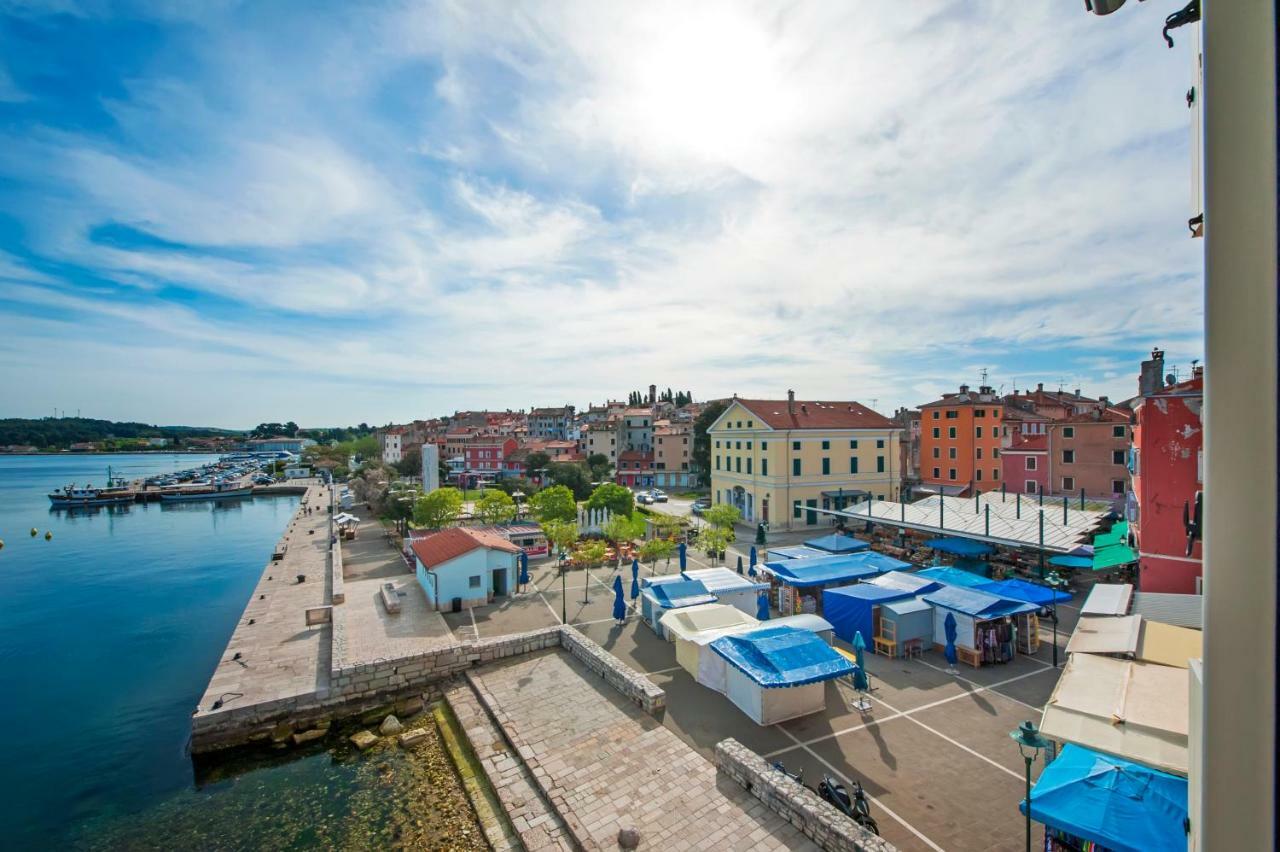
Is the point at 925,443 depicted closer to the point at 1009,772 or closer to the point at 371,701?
the point at 1009,772

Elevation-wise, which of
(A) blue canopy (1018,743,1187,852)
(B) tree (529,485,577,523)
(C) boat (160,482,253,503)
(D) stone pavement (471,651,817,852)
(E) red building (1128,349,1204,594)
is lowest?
(C) boat (160,482,253,503)

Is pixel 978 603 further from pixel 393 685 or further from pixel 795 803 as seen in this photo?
pixel 393 685

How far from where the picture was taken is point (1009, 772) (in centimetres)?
985

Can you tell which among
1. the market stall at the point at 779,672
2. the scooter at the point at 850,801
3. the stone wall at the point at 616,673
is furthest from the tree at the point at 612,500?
the scooter at the point at 850,801

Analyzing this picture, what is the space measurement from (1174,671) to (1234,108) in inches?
386

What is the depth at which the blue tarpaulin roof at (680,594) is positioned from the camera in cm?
1680

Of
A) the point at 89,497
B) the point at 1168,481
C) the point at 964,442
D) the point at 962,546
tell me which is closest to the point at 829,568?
the point at 962,546

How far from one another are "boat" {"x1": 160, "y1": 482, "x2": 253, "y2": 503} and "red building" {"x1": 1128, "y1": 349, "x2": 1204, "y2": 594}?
92.9 meters

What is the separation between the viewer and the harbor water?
35.5ft

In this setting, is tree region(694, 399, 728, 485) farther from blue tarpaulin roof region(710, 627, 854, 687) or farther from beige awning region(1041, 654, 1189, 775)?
beige awning region(1041, 654, 1189, 775)

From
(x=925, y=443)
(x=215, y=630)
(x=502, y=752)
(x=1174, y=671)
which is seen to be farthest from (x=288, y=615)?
(x=925, y=443)

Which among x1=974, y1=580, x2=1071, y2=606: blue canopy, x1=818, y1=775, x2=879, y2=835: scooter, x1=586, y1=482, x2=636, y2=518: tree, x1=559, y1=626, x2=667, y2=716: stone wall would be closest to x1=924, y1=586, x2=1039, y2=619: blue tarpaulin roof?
x1=974, y1=580, x2=1071, y2=606: blue canopy

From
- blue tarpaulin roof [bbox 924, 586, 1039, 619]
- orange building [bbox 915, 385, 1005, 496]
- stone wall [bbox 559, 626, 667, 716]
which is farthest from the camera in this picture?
orange building [bbox 915, 385, 1005, 496]

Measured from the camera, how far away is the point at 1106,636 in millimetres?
10320
